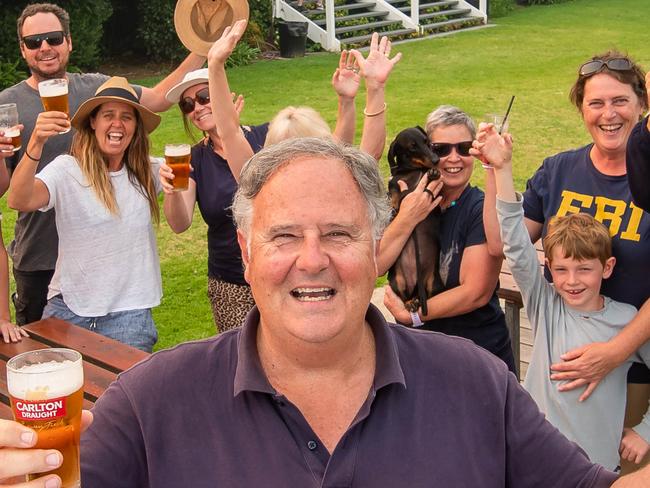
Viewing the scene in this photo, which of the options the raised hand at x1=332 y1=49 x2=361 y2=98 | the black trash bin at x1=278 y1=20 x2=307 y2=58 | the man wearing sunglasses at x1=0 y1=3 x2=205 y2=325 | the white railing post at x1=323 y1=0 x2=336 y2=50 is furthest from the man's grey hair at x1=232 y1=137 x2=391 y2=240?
the white railing post at x1=323 y1=0 x2=336 y2=50

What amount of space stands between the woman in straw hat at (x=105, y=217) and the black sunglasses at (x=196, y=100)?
261 mm

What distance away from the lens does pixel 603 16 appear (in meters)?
24.9

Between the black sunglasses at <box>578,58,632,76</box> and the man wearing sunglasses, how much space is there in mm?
3023

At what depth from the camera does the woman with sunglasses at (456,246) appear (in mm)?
4297

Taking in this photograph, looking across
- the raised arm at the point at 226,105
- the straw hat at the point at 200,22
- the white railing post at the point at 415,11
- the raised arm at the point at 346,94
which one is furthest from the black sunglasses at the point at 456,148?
the white railing post at the point at 415,11

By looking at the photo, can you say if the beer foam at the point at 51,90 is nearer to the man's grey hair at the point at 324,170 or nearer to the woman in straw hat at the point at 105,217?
the woman in straw hat at the point at 105,217

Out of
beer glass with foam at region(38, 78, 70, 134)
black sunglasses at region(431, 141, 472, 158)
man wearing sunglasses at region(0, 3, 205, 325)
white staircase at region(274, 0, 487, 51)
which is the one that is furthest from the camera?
white staircase at region(274, 0, 487, 51)

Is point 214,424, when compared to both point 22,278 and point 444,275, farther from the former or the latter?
point 22,278

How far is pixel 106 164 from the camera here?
5.02 m

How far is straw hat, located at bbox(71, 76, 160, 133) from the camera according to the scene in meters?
4.89

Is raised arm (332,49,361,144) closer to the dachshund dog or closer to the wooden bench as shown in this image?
the dachshund dog

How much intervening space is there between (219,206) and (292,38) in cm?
1543

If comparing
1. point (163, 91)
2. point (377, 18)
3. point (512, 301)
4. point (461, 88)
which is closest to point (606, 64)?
point (512, 301)

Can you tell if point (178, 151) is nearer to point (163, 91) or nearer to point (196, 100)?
point (196, 100)
